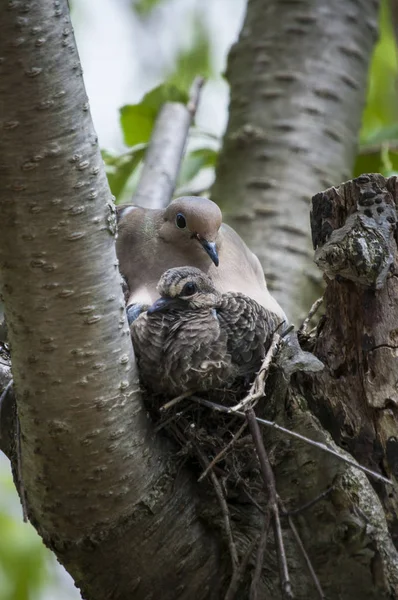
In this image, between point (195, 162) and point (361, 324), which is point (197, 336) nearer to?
point (361, 324)

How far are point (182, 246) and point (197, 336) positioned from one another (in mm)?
858

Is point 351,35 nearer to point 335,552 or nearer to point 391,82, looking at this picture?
point 391,82

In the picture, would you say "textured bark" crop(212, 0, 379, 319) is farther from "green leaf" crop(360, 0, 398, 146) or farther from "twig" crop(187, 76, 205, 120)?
"green leaf" crop(360, 0, 398, 146)

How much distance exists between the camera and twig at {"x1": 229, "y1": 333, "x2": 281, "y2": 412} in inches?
75.2

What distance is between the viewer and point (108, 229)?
5.84 feet

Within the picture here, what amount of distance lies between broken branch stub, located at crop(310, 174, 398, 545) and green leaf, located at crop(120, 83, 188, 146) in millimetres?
1801

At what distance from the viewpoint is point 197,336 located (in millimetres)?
2145

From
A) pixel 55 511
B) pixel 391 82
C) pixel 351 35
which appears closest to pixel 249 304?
pixel 55 511

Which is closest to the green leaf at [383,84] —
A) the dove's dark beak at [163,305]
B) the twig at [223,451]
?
the dove's dark beak at [163,305]

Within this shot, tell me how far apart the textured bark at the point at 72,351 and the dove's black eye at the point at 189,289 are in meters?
0.47

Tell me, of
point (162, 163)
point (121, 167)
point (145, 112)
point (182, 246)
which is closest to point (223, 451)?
point (182, 246)

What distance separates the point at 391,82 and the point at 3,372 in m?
3.75

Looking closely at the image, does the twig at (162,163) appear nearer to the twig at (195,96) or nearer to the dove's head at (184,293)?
the twig at (195,96)

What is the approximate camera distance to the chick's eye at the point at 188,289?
2.37 metres
